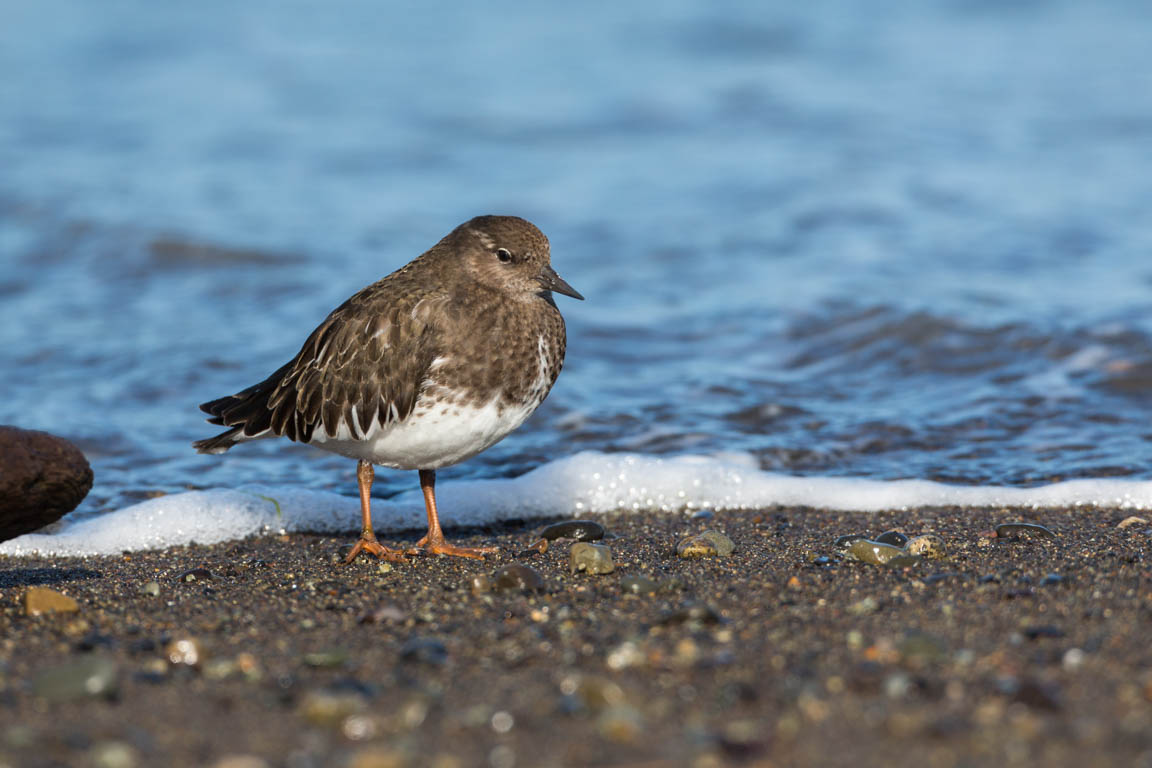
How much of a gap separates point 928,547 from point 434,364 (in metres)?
2.05

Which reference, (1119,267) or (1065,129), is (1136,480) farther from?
(1065,129)

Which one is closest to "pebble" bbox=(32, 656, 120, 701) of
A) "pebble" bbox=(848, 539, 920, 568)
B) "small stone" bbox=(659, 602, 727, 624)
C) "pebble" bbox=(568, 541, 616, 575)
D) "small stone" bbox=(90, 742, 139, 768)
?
"small stone" bbox=(90, 742, 139, 768)

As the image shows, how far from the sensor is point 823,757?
105 inches

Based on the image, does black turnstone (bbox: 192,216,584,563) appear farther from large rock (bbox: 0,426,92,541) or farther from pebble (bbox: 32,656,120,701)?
pebble (bbox: 32,656,120,701)

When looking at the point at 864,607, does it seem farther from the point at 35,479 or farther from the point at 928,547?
the point at 35,479

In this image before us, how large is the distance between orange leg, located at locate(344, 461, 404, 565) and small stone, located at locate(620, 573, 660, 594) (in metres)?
1.25

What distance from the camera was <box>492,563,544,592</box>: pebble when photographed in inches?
169

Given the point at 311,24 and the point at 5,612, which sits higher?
the point at 311,24

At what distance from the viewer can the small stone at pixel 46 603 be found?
3.98 meters

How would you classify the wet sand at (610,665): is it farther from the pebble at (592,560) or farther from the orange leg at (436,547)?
the orange leg at (436,547)

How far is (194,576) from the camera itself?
15.7ft

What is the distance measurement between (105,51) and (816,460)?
15.1 metres

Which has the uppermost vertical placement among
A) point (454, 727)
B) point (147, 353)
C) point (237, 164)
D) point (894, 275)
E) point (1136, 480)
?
point (237, 164)

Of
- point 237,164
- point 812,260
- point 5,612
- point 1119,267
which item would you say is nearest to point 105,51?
point 237,164
